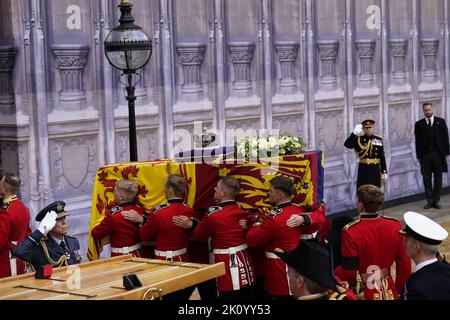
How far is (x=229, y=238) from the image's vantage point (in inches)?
405

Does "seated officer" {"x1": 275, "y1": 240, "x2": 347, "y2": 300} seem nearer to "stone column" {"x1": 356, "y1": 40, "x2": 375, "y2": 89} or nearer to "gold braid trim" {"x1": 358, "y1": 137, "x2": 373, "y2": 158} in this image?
"gold braid trim" {"x1": 358, "y1": 137, "x2": 373, "y2": 158}

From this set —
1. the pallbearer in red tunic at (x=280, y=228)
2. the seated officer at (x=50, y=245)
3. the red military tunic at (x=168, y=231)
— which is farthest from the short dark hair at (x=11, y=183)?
the pallbearer in red tunic at (x=280, y=228)

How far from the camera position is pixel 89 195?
1462 cm

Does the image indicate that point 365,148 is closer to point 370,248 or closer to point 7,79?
point 7,79

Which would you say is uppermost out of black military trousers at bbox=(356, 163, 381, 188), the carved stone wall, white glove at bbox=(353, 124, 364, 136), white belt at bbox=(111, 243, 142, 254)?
the carved stone wall

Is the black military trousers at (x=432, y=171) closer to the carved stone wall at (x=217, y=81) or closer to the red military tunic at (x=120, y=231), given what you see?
the carved stone wall at (x=217, y=81)

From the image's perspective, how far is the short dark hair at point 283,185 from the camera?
1002 cm

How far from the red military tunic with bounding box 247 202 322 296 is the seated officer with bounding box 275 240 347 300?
3.36 meters

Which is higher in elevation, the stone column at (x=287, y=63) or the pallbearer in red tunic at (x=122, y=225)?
the stone column at (x=287, y=63)

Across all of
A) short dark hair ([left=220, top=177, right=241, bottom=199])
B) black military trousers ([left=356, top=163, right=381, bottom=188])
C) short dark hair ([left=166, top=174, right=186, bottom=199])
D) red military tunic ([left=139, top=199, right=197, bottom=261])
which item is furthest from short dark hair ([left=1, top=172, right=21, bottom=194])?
black military trousers ([left=356, top=163, right=381, bottom=188])

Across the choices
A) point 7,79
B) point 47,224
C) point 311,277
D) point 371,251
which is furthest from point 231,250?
point 7,79

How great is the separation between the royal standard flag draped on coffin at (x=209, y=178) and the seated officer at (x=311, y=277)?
3.80 m

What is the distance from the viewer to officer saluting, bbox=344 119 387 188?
58.2 ft
